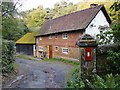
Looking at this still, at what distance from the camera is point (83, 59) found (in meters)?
8.19

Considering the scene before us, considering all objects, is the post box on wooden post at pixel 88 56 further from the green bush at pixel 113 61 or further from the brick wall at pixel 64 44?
the brick wall at pixel 64 44

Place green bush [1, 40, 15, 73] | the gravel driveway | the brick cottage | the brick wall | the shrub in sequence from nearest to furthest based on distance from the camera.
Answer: the shrub → the gravel driveway → green bush [1, 40, 15, 73] → the brick cottage → the brick wall

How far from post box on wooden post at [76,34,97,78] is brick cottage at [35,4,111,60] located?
15.3 metres

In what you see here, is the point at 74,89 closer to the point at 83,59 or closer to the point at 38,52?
the point at 83,59

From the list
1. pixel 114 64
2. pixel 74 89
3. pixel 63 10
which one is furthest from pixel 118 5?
pixel 63 10

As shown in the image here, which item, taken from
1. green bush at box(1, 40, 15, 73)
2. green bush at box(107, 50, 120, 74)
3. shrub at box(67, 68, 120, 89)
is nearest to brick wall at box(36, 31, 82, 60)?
green bush at box(1, 40, 15, 73)

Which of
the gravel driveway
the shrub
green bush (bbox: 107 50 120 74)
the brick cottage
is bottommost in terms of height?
the gravel driveway

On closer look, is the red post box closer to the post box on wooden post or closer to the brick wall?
the post box on wooden post

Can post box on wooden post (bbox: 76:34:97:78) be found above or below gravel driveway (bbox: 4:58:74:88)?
above

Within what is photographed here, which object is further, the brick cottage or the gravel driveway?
the brick cottage

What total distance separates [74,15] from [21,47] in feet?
57.0

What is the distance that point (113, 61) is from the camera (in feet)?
27.9

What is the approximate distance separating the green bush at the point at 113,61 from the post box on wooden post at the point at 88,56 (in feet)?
2.38

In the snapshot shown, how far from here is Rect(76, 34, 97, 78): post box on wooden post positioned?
8.14 metres
